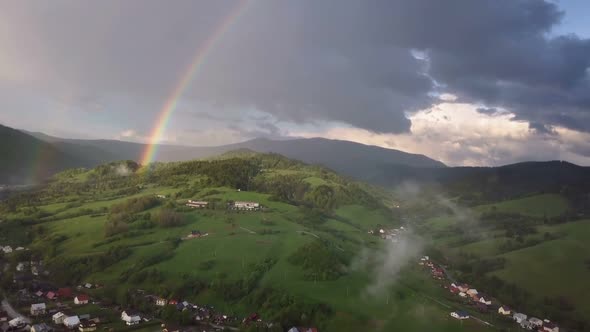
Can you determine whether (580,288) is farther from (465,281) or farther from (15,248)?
(15,248)

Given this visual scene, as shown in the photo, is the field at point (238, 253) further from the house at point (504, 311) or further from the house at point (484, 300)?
the house at point (504, 311)

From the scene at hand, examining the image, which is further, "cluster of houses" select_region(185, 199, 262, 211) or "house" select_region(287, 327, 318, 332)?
"cluster of houses" select_region(185, 199, 262, 211)

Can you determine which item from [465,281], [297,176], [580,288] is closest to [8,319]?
[465,281]

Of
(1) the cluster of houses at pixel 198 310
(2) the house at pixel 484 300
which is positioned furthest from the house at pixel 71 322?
(2) the house at pixel 484 300

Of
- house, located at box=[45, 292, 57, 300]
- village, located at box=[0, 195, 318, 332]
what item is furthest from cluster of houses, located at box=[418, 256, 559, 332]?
house, located at box=[45, 292, 57, 300]

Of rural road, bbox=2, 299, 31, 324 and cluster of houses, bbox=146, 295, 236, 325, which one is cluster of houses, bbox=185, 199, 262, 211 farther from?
rural road, bbox=2, 299, 31, 324

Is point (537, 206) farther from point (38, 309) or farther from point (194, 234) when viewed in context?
point (38, 309)
